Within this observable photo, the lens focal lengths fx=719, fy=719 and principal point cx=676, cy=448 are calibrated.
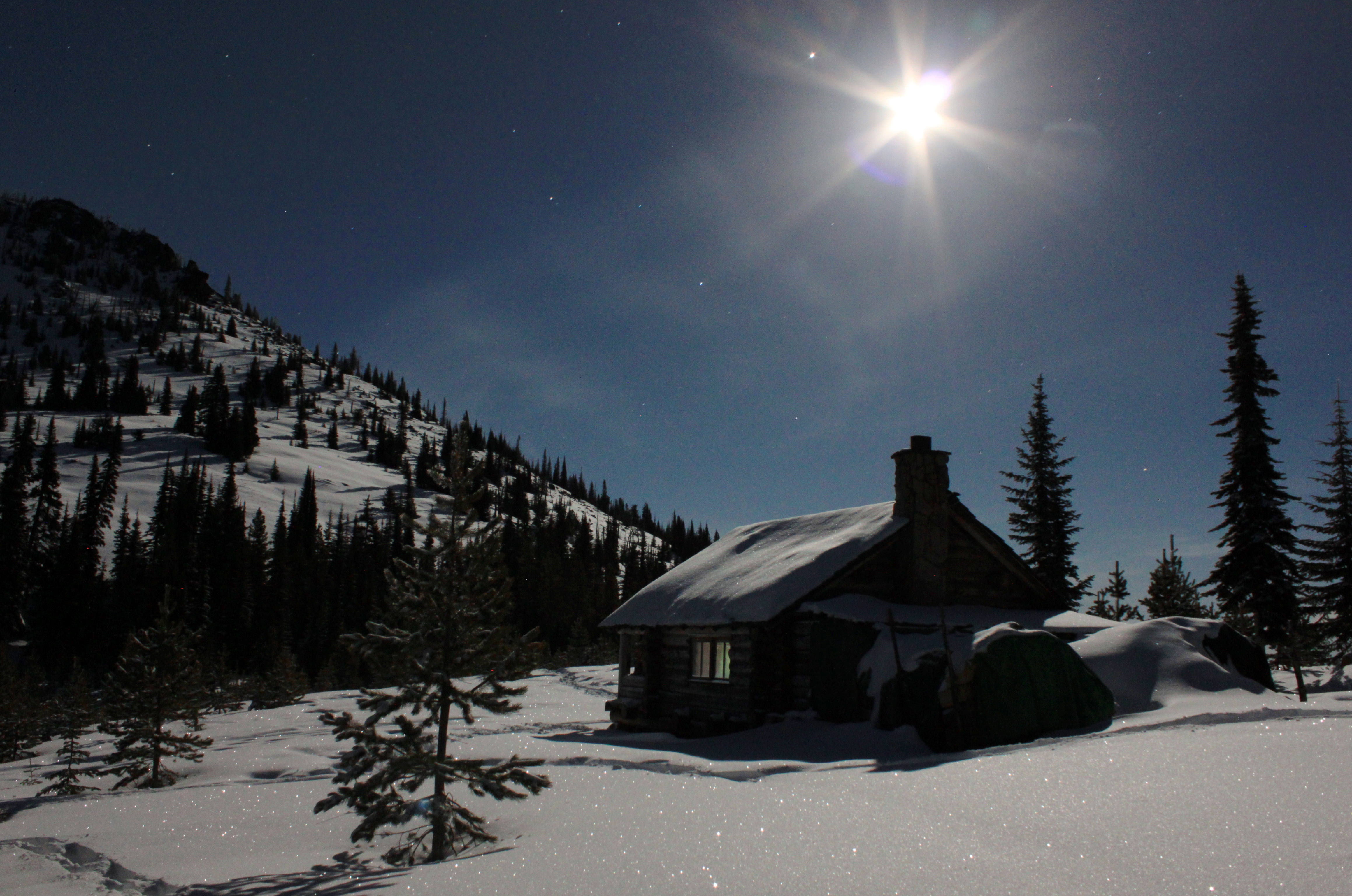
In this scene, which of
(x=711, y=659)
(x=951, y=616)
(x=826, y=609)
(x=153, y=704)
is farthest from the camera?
(x=711, y=659)

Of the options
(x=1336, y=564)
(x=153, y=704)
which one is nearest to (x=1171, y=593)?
(x=1336, y=564)

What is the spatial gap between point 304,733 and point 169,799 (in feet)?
34.2

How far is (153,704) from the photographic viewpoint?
1631cm

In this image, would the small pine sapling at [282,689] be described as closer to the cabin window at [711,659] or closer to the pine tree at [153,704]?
the pine tree at [153,704]

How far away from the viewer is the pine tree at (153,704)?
15609 mm

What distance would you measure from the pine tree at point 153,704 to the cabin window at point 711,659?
11106 millimetres

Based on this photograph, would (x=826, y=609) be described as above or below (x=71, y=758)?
above

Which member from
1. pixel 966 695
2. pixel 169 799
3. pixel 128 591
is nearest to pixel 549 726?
pixel 169 799

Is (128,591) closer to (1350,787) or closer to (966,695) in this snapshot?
(966,695)

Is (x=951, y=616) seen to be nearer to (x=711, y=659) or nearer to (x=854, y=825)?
(x=711, y=659)

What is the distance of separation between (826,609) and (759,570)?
309 centimetres

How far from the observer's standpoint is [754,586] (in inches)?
665

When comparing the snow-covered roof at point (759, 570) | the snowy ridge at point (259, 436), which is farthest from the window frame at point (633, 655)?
the snowy ridge at point (259, 436)

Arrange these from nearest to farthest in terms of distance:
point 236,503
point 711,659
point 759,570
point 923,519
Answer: point 923,519 < point 759,570 < point 711,659 < point 236,503
